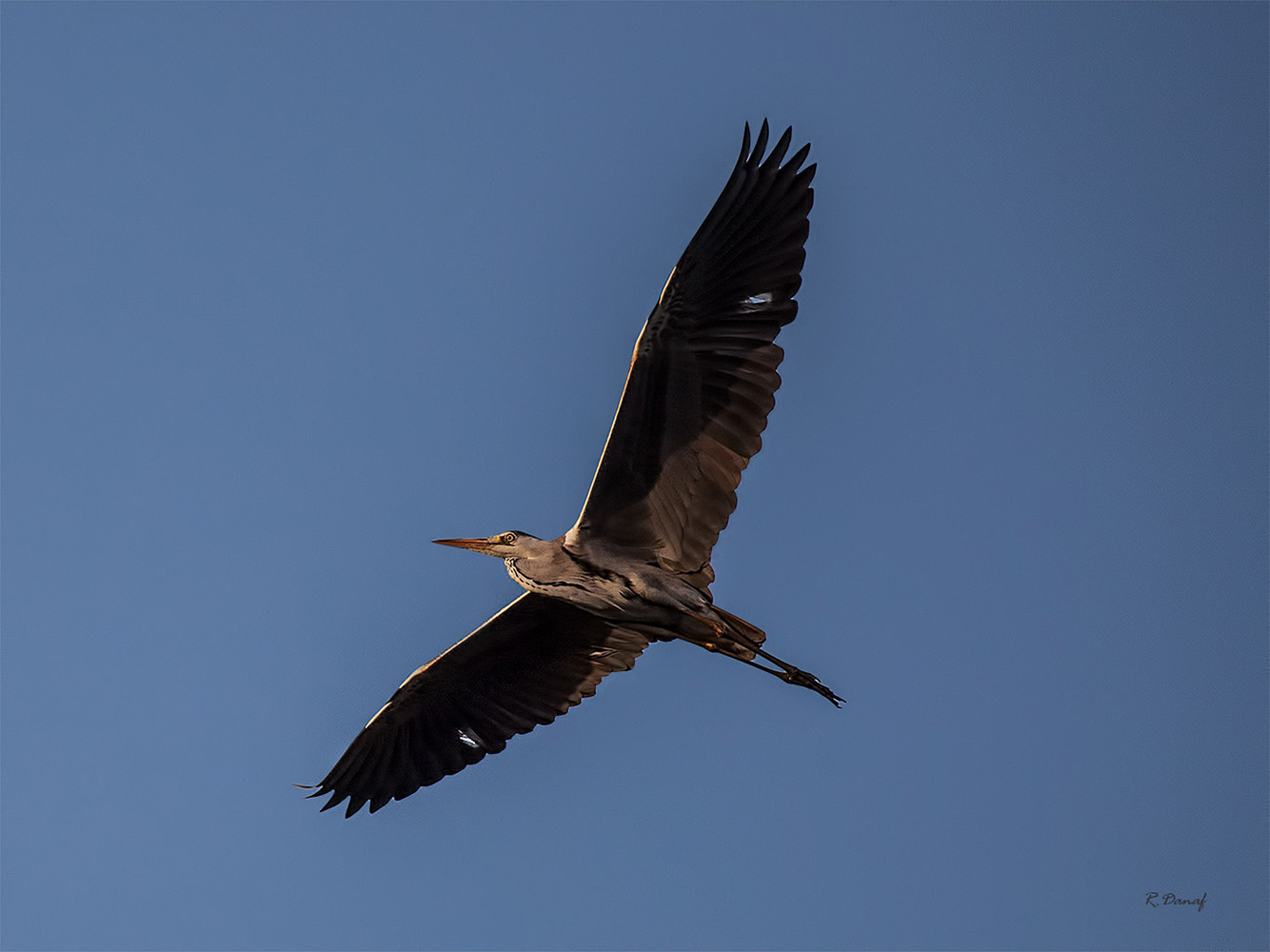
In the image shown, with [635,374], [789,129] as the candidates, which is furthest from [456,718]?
[789,129]

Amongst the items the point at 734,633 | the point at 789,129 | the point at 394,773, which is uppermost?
the point at 789,129

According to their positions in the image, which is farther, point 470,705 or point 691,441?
point 470,705

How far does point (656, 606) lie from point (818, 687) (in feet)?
4.76

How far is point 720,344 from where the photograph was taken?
11.7 m

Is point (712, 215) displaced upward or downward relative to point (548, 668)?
upward

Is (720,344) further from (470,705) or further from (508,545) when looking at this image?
(470,705)

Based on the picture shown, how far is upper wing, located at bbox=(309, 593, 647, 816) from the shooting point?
13.4 m

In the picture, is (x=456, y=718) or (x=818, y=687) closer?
(x=818, y=687)

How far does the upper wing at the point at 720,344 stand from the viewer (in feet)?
37.9

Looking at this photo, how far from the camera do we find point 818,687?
1205cm

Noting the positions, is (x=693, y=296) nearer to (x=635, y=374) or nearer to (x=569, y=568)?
(x=635, y=374)

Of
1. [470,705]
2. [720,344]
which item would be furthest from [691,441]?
[470,705]

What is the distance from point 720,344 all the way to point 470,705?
4.28 meters

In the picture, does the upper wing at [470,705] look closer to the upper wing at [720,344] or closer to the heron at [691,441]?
the heron at [691,441]
